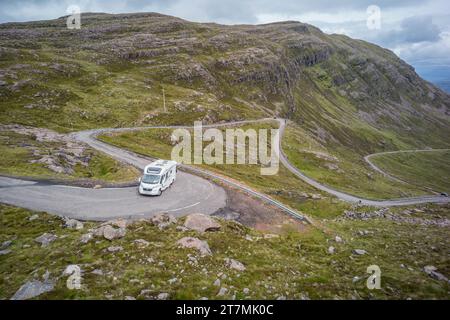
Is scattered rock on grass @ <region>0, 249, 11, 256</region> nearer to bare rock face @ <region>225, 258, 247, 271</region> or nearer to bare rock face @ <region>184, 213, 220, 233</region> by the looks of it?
bare rock face @ <region>184, 213, 220, 233</region>

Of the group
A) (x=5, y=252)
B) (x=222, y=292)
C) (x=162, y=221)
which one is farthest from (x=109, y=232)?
(x=222, y=292)

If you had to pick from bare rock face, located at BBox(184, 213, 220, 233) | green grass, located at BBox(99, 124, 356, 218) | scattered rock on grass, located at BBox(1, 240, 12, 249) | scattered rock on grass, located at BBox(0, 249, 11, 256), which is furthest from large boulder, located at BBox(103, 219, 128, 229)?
green grass, located at BBox(99, 124, 356, 218)

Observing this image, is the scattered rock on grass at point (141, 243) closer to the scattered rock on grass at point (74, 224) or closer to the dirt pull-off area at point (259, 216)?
the scattered rock on grass at point (74, 224)

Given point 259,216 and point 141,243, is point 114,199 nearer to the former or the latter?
point 141,243

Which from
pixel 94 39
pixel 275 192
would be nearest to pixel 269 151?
pixel 275 192

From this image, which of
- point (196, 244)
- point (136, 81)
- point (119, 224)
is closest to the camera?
point (196, 244)

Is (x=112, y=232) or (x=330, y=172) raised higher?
(x=112, y=232)
